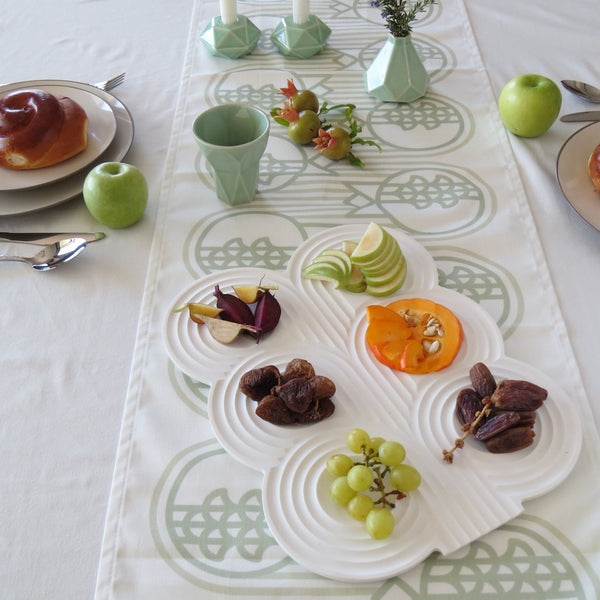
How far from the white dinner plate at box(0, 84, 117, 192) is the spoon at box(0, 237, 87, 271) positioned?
118mm

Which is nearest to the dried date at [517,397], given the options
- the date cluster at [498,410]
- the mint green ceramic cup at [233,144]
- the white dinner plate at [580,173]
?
the date cluster at [498,410]

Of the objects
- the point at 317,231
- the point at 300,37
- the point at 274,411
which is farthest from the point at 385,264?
the point at 300,37

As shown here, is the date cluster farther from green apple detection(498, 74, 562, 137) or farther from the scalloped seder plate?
green apple detection(498, 74, 562, 137)

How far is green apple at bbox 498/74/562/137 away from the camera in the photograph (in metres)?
1.02

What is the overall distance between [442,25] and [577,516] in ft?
3.70

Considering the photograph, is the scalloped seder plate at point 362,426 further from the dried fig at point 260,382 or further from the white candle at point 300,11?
the white candle at point 300,11

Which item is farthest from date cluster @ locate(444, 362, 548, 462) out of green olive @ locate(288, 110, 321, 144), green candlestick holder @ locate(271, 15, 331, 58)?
green candlestick holder @ locate(271, 15, 331, 58)

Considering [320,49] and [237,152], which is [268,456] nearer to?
[237,152]

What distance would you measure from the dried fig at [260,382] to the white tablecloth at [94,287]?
155 millimetres

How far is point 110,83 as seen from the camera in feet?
3.87

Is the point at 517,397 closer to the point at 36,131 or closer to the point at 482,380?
the point at 482,380

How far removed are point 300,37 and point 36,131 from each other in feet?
1.94

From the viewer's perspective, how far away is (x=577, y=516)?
23.8 inches

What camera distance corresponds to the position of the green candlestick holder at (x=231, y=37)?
1.25m
